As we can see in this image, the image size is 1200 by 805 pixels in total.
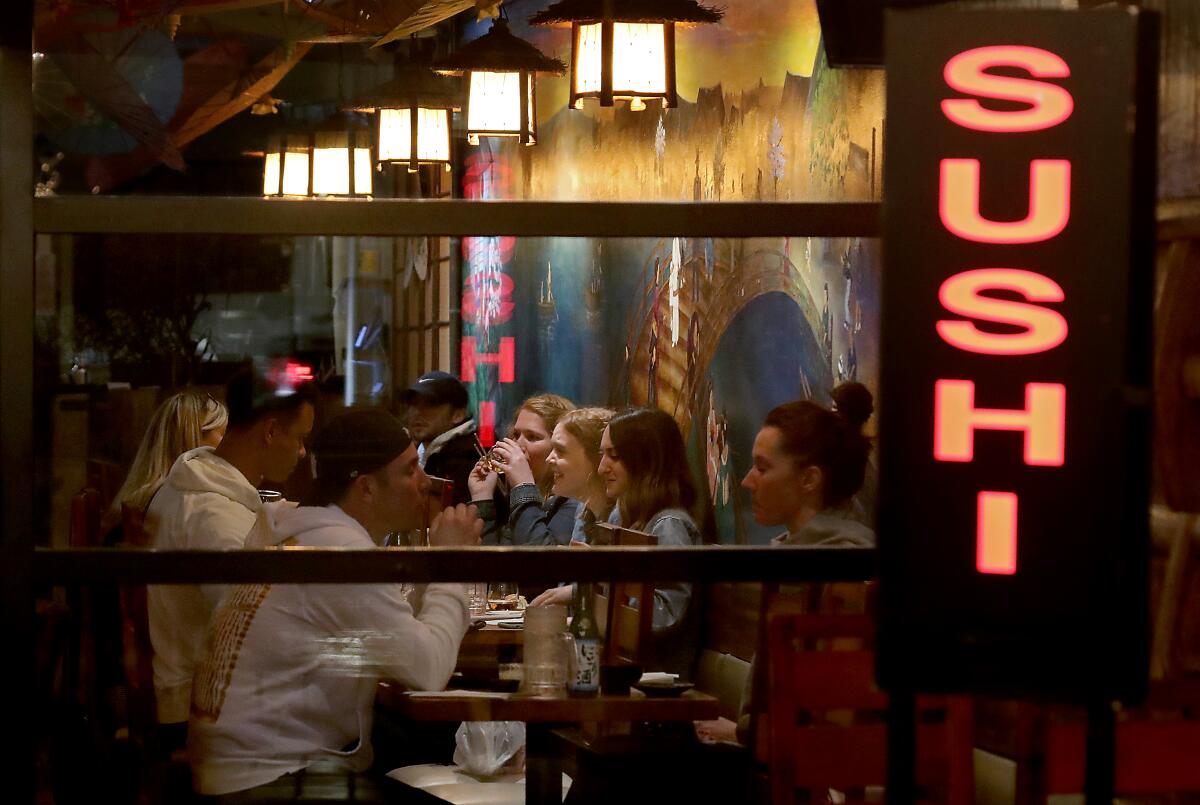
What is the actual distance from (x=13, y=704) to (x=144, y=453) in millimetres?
720

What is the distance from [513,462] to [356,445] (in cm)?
38

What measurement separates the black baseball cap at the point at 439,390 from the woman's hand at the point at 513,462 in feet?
0.60

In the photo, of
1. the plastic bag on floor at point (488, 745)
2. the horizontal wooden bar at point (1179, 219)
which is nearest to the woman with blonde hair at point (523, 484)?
the plastic bag on floor at point (488, 745)

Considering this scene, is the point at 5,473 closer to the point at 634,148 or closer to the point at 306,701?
the point at 306,701

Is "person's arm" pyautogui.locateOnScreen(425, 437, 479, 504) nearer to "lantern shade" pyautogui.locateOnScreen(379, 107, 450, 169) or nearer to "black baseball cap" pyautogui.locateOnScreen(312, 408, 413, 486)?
"black baseball cap" pyautogui.locateOnScreen(312, 408, 413, 486)

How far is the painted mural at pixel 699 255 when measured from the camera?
3.46 meters

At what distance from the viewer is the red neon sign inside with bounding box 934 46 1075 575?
2191 millimetres

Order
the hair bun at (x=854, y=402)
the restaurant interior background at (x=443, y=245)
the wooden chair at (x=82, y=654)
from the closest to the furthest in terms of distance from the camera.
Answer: the restaurant interior background at (x=443, y=245), the hair bun at (x=854, y=402), the wooden chair at (x=82, y=654)

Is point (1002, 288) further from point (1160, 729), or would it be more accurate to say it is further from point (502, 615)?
point (502, 615)

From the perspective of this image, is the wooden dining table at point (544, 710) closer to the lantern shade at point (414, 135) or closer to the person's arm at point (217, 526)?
the person's arm at point (217, 526)

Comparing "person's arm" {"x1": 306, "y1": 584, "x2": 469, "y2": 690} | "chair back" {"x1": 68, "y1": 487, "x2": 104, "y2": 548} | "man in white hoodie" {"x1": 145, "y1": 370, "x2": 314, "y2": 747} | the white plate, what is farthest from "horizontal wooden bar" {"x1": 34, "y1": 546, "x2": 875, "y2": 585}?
the white plate

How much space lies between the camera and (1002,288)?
2199 millimetres

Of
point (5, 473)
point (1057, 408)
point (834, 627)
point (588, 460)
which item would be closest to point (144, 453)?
point (5, 473)

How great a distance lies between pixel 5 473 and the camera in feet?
9.20
